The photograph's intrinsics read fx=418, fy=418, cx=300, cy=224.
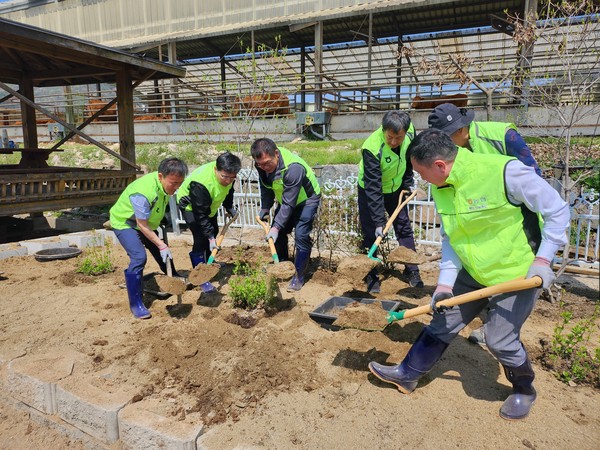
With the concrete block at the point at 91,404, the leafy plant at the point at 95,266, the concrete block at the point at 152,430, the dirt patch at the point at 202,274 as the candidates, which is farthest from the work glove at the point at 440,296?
the leafy plant at the point at 95,266

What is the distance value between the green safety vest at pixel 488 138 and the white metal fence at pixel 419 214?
2.24 metres

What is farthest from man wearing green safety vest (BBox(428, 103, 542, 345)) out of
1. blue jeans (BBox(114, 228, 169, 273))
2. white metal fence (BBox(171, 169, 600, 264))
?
blue jeans (BBox(114, 228, 169, 273))

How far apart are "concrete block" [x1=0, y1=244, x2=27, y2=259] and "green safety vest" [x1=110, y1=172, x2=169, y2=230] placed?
2.87 meters

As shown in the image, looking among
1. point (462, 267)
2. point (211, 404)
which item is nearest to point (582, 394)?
point (462, 267)

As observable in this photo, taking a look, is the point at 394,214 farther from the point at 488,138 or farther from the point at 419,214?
the point at 419,214

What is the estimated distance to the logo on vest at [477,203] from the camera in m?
2.11

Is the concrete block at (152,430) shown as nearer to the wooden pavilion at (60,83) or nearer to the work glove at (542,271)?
the work glove at (542,271)

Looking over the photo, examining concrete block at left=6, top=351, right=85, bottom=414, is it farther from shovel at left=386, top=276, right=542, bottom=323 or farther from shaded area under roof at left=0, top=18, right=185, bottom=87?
shaded area under roof at left=0, top=18, right=185, bottom=87

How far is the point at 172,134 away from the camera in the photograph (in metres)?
12.8

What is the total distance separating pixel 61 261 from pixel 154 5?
12889 millimetres

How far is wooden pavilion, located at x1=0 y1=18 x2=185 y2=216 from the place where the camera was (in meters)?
5.69

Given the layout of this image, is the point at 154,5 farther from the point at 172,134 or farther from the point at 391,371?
the point at 391,371

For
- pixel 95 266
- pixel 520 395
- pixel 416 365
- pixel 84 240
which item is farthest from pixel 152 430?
pixel 84 240

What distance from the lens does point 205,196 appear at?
4.34 metres
